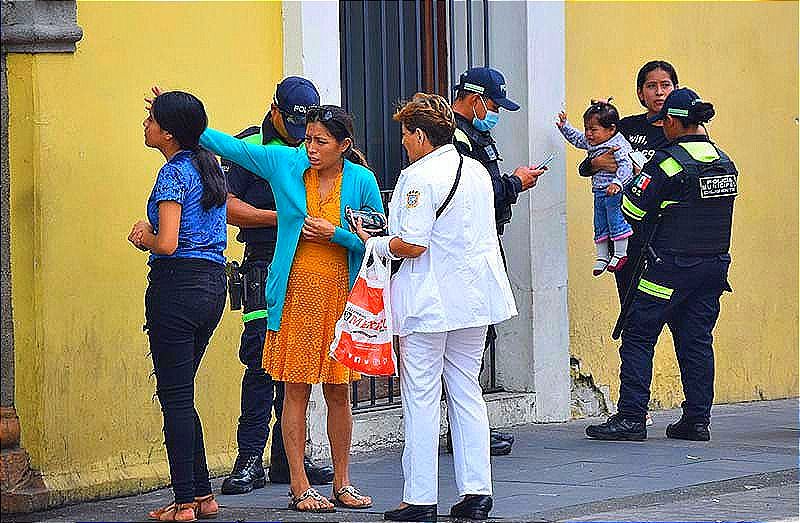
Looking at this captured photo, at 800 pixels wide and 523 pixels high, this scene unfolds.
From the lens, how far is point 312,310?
6684mm

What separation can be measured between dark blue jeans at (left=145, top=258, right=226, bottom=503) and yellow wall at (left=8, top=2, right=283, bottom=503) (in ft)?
3.13

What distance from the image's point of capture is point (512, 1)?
9.63 meters

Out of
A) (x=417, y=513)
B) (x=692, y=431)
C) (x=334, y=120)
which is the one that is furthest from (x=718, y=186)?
(x=417, y=513)

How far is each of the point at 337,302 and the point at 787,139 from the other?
557 cm

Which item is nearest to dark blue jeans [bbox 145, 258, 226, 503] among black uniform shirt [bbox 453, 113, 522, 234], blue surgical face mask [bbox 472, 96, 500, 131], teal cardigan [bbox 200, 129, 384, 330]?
teal cardigan [bbox 200, 129, 384, 330]

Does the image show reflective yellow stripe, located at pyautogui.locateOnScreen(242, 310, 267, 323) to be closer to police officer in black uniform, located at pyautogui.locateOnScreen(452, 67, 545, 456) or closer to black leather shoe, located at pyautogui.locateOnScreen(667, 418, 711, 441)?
police officer in black uniform, located at pyautogui.locateOnScreen(452, 67, 545, 456)

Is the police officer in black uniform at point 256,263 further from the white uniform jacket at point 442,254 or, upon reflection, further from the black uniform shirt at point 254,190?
the white uniform jacket at point 442,254

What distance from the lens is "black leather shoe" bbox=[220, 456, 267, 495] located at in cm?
730

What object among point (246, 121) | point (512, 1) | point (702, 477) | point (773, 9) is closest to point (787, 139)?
point (773, 9)

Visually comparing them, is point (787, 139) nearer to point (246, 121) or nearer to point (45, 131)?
point (246, 121)

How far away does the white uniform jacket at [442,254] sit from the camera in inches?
252

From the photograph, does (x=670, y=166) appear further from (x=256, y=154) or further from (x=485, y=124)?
(x=256, y=154)

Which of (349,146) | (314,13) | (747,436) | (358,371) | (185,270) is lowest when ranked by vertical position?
(747,436)

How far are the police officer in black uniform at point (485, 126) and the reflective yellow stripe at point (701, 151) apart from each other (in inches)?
43.4
